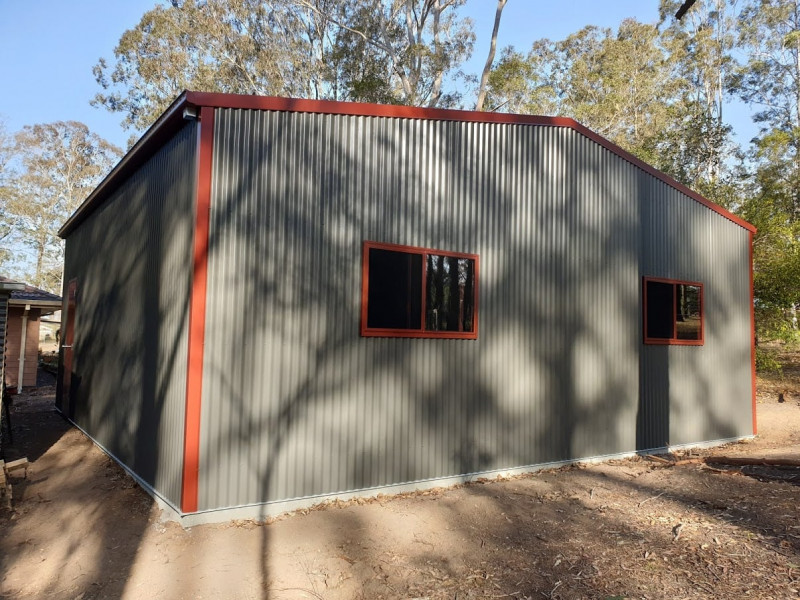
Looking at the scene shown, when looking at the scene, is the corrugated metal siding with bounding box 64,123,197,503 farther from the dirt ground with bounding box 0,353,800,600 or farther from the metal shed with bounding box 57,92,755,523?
the dirt ground with bounding box 0,353,800,600

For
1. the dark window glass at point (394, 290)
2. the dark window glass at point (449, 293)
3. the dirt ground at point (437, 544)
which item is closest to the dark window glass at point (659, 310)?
the dirt ground at point (437, 544)

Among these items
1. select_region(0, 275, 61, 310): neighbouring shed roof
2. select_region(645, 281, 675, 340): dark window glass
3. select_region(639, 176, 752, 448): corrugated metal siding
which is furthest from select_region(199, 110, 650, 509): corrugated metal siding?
select_region(0, 275, 61, 310): neighbouring shed roof

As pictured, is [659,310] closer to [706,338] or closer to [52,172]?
[706,338]

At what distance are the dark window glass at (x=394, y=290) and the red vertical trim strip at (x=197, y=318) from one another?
1861 mm

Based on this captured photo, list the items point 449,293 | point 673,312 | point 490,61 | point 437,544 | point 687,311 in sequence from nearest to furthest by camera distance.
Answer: point 437,544 → point 449,293 → point 673,312 → point 687,311 → point 490,61

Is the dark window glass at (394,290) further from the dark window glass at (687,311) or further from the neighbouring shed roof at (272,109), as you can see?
the dark window glass at (687,311)

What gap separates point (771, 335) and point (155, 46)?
24.9 meters

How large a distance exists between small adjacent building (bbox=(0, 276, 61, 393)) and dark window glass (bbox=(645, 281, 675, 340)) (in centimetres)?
1457

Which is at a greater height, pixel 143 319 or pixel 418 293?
pixel 418 293

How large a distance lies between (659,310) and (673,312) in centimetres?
42

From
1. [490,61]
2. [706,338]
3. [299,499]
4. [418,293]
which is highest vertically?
[490,61]

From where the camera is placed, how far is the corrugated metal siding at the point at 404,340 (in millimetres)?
5801

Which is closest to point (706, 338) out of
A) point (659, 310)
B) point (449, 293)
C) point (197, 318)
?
point (659, 310)

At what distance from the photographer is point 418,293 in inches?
274
